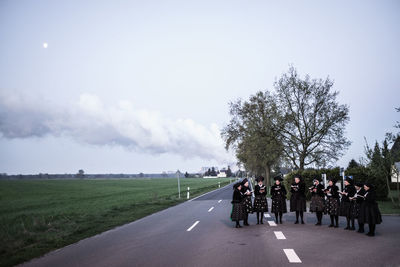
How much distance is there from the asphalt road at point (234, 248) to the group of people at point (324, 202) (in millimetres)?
469

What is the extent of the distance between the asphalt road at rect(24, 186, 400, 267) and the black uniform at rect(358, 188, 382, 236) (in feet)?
1.32

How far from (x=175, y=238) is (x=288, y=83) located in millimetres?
25241

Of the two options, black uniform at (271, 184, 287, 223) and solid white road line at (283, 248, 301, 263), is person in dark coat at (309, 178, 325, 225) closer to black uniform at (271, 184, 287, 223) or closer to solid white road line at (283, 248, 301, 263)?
black uniform at (271, 184, 287, 223)

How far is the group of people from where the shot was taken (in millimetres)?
9320

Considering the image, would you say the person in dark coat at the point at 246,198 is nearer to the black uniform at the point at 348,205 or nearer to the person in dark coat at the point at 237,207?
the person in dark coat at the point at 237,207

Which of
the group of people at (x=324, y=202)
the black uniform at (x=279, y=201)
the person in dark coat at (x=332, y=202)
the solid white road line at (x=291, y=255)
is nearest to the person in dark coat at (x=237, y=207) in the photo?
the group of people at (x=324, y=202)

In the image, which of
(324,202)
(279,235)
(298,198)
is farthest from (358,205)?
(279,235)

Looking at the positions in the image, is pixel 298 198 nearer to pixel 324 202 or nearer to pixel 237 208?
pixel 324 202

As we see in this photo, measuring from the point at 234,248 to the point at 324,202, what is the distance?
5103mm

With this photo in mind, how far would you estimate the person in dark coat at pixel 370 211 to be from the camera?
29.9ft

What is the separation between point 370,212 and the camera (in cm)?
914

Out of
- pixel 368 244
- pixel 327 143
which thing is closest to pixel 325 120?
pixel 327 143

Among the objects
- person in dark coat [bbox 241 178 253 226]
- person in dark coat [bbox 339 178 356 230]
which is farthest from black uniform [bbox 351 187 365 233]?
person in dark coat [bbox 241 178 253 226]

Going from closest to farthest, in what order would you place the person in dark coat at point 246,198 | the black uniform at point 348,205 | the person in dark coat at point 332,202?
the black uniform at point 348,205
the person in dark coat at point 332,202
the person in dark coat at point 246,198
